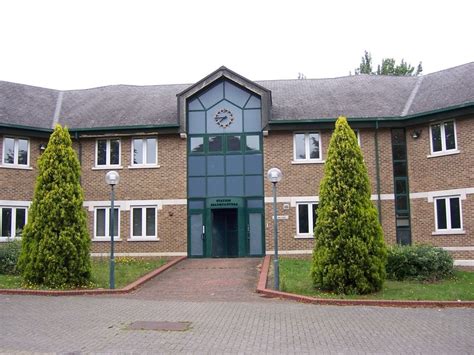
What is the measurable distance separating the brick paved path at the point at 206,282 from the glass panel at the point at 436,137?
8.16 m

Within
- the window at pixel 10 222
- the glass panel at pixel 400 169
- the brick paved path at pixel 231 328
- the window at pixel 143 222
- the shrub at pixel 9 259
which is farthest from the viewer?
the window at pixel 143 222

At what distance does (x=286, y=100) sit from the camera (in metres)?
23.5

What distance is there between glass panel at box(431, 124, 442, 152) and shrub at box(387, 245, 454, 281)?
213 inches

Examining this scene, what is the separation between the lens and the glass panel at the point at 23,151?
21719mm

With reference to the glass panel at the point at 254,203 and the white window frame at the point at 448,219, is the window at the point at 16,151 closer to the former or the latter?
the glass panel at the point at 254,203

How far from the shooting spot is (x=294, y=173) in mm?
21562

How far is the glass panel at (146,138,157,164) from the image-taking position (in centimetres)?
2236

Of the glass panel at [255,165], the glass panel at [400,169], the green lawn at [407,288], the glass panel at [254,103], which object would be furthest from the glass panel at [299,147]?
the green lawn at [407,288]

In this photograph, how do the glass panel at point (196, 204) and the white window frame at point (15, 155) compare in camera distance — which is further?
the glass panel at point (196, 204)

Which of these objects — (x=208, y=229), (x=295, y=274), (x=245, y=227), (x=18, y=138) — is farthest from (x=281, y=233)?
(x=18, y=138)

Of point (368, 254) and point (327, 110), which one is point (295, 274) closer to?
point (368, 254)

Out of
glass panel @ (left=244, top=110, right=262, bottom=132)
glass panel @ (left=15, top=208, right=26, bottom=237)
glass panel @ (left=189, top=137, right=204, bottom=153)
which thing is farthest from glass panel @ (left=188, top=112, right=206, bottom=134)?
glass panel @ (left=15, top=208, right=26, bottom=237)

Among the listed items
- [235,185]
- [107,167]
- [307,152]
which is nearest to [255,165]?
[235,185]

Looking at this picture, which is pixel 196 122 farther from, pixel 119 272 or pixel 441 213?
pixel 441 213
